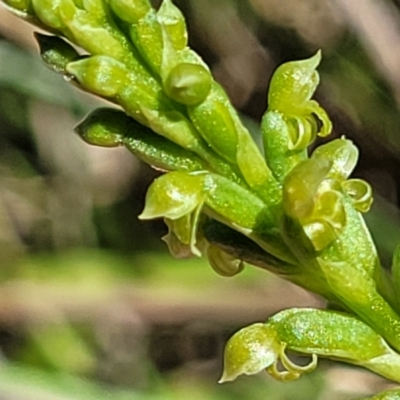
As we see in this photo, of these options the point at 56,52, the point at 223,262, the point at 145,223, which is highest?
the point at 56,52

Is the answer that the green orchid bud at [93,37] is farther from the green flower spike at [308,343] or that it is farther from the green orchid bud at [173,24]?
the green flower spike at [308,343]

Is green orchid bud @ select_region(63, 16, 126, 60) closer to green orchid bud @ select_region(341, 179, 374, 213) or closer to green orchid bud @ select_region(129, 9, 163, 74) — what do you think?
green orchid bud @ select_region(129, 9, 163, 74)

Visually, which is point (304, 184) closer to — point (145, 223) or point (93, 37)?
point (93, 37)

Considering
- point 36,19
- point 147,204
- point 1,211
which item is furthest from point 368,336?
point 1,211

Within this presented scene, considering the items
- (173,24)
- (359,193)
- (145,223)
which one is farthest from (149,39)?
(145,223)

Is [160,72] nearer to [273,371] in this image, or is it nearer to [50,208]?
[273,371]

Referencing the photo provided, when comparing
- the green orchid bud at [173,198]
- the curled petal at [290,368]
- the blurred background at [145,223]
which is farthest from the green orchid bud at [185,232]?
the blurred background at [145,223]
